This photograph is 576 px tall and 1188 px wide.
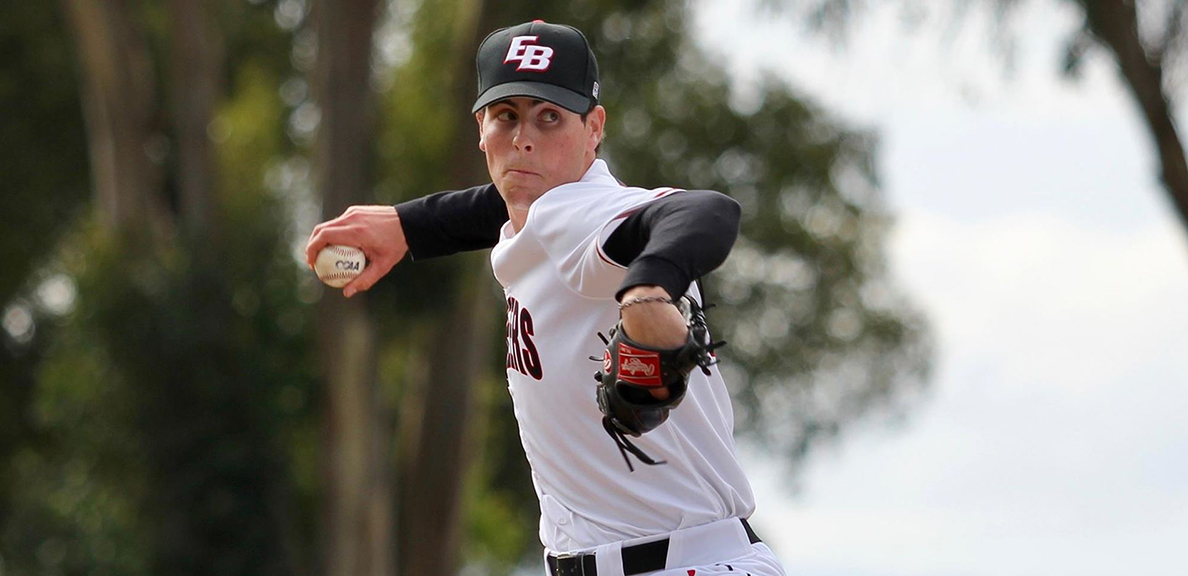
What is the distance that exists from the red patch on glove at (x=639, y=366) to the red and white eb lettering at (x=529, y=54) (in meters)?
0.95

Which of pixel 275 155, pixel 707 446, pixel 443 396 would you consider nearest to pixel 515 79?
pixel 707 446

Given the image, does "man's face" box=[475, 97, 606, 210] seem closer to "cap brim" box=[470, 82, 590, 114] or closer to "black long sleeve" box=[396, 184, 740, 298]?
"cap brim" box=[470, 82, 590, 114]

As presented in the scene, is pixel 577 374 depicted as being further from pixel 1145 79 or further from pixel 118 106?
→ pixel 118 106

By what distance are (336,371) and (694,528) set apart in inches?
516

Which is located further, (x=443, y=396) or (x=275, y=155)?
(x=275, y=155)

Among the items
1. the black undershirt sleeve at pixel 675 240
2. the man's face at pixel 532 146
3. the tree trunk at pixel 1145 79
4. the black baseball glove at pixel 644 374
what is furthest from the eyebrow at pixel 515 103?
the tree trunk at pixel 1145 79

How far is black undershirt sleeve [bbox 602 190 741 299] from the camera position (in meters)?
3.23

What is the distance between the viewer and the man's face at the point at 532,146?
157 inches

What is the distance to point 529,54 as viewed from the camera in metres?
4.00

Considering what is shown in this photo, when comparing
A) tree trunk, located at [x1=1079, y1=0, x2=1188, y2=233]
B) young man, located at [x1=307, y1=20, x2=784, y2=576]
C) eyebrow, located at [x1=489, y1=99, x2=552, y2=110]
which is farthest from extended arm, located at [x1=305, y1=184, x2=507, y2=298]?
tree trunk, located at [x1=1079, y1=0, x2=1188, y2=233]

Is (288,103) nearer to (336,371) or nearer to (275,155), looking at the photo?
(275,155)

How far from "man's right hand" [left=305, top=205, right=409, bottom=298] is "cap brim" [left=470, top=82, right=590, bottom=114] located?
781 millimetres

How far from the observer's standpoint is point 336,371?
54.7 ft

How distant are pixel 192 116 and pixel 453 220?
13.6 meters
